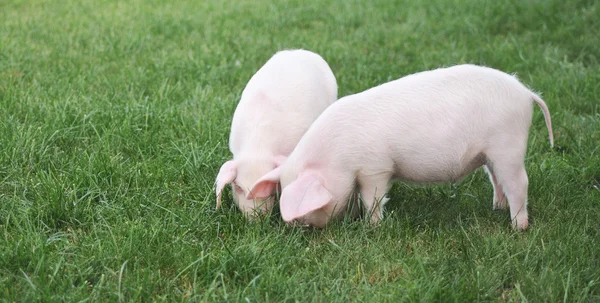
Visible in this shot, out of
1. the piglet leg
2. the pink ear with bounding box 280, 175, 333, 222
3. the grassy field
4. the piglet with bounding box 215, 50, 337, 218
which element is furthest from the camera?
the piglet leg

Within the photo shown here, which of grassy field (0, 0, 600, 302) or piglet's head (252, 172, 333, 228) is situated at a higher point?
piglet's head (252, 172, 333, 228)

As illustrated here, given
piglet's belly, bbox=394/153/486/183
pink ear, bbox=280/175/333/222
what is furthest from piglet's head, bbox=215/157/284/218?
piglet's belly, bbox=394/153/486/183

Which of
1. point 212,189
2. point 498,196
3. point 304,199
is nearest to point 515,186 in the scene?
point 498,196

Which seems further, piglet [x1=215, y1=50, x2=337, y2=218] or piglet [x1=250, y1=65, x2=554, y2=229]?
piglet [x1=215, y1=50, x2=337, y2=218]

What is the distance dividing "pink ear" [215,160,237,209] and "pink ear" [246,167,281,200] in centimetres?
13

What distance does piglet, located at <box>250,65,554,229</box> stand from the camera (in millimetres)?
3648

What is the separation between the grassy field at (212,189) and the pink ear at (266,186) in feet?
0.49

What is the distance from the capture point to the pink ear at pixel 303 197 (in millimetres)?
3428

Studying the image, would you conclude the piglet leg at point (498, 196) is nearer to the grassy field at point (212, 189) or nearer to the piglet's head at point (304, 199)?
the grassy field at point (212, 189)

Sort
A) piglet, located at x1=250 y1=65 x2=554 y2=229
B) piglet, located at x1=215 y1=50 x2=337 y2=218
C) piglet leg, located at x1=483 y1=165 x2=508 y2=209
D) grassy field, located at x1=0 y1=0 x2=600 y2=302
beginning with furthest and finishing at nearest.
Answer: piglet leg, located at x1=483 y1=165 x2=508 y2=209 < piglet, located at x1=215 y1=50 x2=337 y2=218 < piglet, located at x1=250 y1=65 x2=554 y2=229 < grassy field, located at x1=0 y1=0 x2=600 y2=302

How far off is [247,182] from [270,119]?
0.45 m

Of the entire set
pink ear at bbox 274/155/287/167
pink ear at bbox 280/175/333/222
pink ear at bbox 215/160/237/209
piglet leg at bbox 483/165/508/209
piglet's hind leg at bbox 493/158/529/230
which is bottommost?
piglet leg at bbox 483/165/508/209

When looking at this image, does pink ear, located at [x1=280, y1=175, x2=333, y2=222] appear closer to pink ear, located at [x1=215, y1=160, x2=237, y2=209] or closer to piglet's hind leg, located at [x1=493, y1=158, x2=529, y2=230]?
pink ear, located at [x1=215, y1=160, x2=237, y2=209]

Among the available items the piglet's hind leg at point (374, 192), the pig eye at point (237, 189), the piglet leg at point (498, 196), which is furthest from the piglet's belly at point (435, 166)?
the pig eye at point (237, 189)
